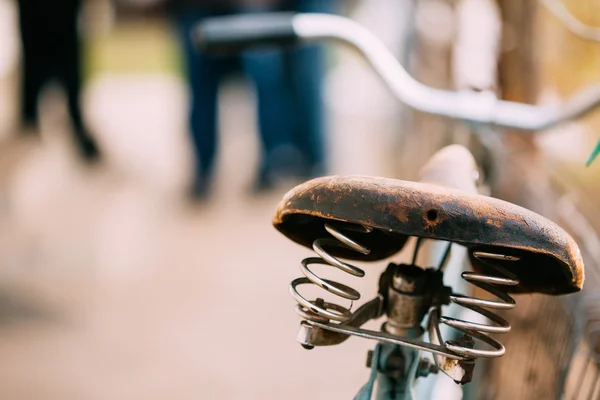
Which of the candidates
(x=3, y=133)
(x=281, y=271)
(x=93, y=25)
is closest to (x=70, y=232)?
(x=281, y=271)

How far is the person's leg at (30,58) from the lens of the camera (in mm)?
3635

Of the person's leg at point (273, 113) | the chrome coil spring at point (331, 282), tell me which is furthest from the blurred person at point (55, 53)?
the chrome coil spring at point (331, 282)

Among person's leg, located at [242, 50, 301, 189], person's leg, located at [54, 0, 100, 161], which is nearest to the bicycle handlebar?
person's leg, located at [242, 50, 301, 189]

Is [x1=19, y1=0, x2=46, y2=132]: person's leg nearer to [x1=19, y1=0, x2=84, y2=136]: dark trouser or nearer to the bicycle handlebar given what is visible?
[x1=19, y1=0, x2=84, y2=136]: dark trouser

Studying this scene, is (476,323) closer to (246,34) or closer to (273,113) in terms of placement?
(246,34)

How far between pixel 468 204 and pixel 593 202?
1.23 metres

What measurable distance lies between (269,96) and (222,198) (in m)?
0.56

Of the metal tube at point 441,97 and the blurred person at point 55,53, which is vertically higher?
the blurred person at point 55,53

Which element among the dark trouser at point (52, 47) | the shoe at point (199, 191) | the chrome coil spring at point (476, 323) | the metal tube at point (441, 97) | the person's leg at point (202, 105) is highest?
the dark trouser at point (52, 47)

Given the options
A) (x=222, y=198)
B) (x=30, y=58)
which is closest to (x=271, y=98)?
(x=222, y=198)

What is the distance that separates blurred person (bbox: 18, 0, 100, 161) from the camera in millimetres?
3635

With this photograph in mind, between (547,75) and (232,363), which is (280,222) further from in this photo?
(547,75)

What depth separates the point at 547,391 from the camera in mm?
1185

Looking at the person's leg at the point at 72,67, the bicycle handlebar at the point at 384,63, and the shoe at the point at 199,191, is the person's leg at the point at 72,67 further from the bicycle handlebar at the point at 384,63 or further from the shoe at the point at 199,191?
the bicycle handlebar at the point at 384,63
